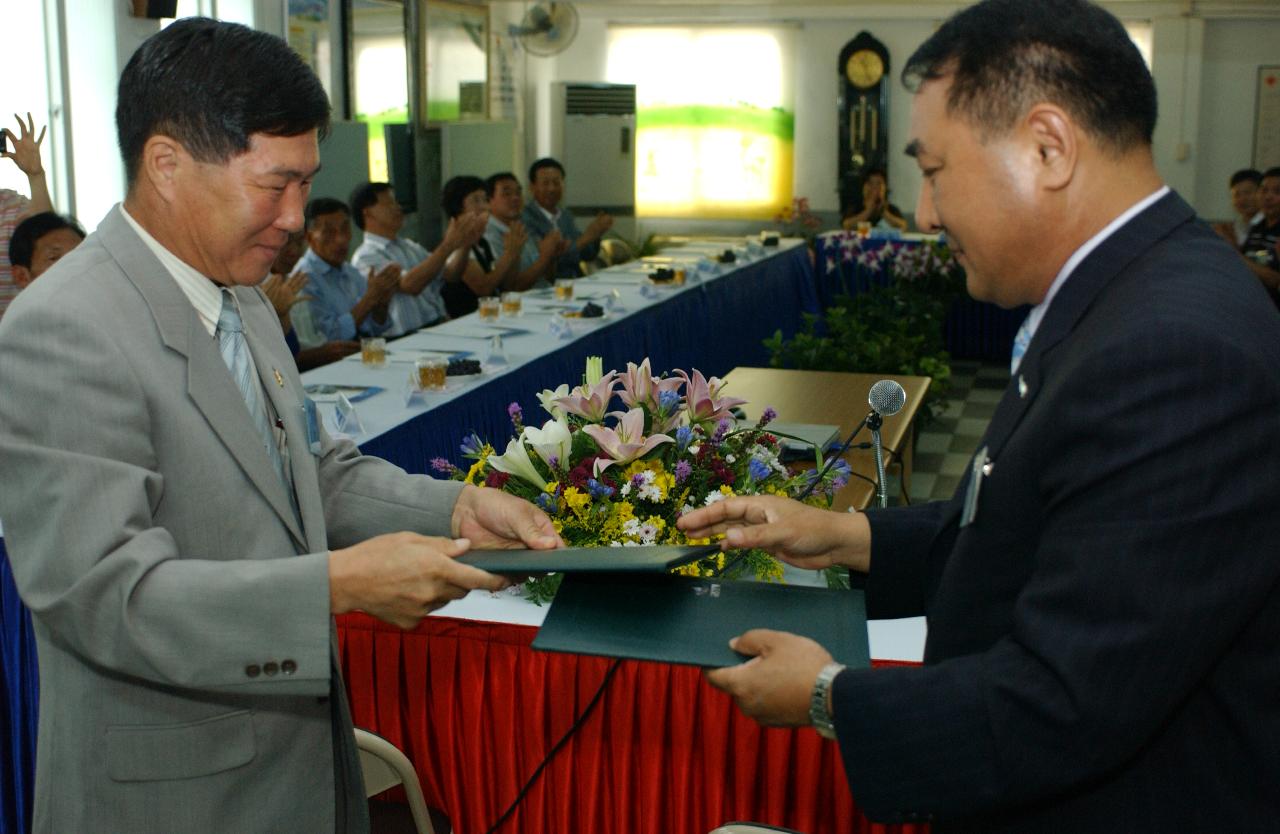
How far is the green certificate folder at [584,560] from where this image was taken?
1252mm

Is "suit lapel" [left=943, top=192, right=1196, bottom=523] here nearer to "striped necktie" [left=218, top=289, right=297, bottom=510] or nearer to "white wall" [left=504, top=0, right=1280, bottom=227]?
"striped necktie" [left=218, top=289, right=297, bottom=510]

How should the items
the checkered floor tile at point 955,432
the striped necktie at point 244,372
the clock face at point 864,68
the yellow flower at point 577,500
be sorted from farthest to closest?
1. the clock face at point 864,68
2. the checkered floor tile at point 955,432
3. the yellow flower at point 577,500
4. the striped necktie at point 244,372

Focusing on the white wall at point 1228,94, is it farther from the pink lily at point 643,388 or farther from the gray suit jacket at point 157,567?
the gray suit jacket at point 157,567

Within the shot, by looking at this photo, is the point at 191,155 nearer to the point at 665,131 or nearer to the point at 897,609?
the point at 897,609

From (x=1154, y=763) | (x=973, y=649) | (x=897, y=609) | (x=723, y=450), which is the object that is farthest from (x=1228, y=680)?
(x=723, y=450)

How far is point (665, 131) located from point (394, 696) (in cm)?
1145

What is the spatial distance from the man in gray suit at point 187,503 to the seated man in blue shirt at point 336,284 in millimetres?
4078

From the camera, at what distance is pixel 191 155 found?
50.7 inches

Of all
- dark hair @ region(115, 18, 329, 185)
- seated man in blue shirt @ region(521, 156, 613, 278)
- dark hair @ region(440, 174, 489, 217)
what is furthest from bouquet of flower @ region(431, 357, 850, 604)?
seated man in blue shirt @ region(521, 156, 613, 278)

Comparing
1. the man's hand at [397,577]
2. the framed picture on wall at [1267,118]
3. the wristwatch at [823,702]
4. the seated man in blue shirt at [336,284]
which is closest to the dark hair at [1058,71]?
the wristwatch at [823,702]

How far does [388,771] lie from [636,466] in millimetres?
621

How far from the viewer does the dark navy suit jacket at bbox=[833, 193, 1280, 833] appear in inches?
36.5

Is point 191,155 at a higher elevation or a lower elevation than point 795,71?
lower

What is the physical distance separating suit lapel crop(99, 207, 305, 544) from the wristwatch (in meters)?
0.59
